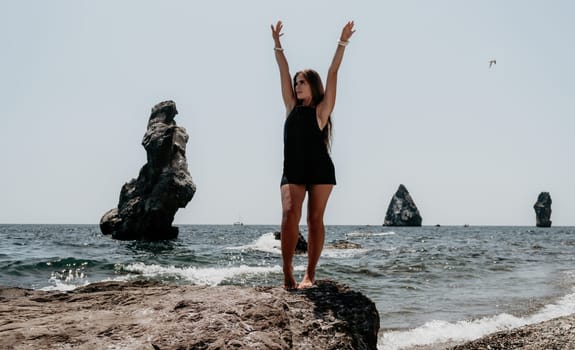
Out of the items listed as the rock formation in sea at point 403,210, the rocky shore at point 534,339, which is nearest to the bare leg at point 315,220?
the rocky shore at point 534,339

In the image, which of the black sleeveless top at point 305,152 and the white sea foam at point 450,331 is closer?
the black sleeveless top at point 305,152

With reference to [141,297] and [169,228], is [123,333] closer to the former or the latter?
[141,297]

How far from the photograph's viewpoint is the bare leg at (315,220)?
4754mm

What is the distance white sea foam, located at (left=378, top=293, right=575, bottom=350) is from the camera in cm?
790

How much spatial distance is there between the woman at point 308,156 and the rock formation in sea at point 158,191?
3647cm

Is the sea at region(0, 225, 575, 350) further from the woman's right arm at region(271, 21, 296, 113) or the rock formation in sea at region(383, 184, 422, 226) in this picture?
the rock formation in sea at region(383, 184, 422, 226)

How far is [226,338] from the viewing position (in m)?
3.35

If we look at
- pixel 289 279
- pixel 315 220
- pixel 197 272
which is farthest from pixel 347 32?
pixel 197 272

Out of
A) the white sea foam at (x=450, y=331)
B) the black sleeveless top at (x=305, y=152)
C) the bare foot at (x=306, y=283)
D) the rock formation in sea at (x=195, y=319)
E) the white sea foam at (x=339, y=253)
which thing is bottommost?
the white sea foam at (x=339, y=253)

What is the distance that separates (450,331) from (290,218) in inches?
210

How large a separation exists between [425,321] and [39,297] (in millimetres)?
7005

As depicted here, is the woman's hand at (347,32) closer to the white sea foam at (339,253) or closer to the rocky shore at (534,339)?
the rocky shore at (534,339)

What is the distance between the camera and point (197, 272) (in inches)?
656

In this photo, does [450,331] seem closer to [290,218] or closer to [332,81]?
[290,218]
